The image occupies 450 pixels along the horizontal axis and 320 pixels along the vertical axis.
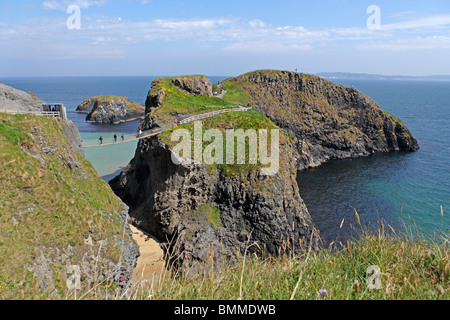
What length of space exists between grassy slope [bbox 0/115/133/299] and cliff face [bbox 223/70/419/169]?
5086cm

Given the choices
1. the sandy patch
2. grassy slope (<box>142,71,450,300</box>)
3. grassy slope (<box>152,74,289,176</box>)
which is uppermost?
grassy slope (<box>152,74,289,176</box>)

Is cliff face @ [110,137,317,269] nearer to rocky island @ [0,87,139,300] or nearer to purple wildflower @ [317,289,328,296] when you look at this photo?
rocky island @ [0,87,139,300]

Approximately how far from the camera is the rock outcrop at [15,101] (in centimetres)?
2467

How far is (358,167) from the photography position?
59.8 m

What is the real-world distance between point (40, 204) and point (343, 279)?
823 inches

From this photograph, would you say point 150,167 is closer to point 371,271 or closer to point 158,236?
point 158,236

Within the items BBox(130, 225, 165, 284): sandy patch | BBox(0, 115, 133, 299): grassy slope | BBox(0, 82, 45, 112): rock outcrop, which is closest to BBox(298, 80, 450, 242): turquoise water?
BBox(130, 225, 165, 284): sandy patch

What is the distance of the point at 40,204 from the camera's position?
19.5 meters

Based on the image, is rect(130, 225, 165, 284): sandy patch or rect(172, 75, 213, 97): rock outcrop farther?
rect(172, 75, 213, 97): rock outcrop

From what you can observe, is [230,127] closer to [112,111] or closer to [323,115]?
[323,115]

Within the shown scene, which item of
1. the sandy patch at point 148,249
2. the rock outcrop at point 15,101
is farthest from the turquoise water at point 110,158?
the rock outcrop at point 15,101

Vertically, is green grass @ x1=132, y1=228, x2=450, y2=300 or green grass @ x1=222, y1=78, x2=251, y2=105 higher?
green grass @ x1=222, y1=78, x2=251, y2=105

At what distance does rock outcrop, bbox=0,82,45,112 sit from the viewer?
24.7m
